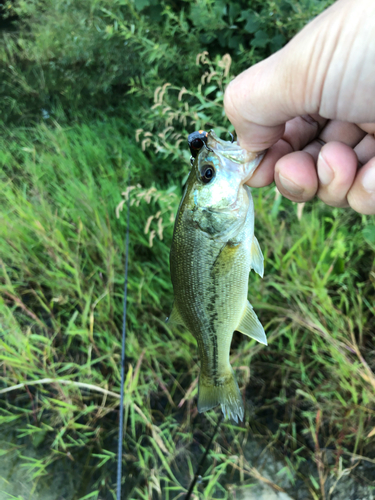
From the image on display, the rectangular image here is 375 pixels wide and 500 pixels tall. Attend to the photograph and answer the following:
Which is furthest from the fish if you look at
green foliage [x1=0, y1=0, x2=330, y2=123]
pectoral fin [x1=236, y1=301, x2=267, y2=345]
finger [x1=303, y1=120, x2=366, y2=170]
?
green foliage [x1=0, y1=0, x2=330, y2=123]

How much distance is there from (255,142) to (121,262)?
1.79m

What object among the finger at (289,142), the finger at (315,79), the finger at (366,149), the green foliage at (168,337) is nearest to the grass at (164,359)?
the green foliage at (168,337)

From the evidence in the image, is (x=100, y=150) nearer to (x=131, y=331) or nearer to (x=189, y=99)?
(x=189, y=99)

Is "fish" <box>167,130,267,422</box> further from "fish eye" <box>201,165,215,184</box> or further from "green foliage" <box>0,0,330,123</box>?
"green foliage" <box>0,0,330,123</box>

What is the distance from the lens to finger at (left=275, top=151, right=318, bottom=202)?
4.34 feet

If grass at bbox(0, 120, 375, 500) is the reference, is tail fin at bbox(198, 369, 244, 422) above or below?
above

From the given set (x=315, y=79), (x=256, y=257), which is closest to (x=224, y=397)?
(x=256, y=257)

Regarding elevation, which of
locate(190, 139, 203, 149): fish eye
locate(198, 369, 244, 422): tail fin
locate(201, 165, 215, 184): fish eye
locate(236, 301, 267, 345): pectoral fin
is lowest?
locate(198, 369, 244, 422): tail fin

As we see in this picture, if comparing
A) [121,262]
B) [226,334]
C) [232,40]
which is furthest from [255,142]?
[232,40]

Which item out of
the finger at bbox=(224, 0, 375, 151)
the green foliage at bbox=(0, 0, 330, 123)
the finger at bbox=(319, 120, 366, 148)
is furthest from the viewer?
the green foliage at bbox=(0, 0, 330, 123)

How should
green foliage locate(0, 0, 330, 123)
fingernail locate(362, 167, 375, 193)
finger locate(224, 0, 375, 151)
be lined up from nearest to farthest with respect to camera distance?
finger locate(224, 0, 375, 151)
fingernail locate(362, 167, 375, 193)
green foliage locate(0, 0, 330, 123)

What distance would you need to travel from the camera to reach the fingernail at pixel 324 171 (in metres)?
1.28

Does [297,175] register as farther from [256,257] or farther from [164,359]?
[164,359]

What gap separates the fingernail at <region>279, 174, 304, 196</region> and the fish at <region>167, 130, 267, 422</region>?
0.13 meters
